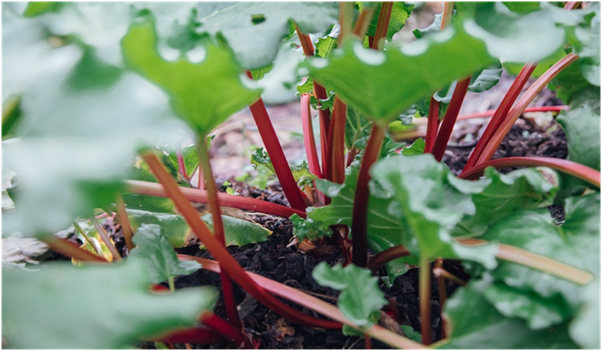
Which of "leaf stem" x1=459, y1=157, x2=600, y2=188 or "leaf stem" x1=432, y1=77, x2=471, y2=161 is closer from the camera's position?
"leaf stem" x1=459, y1=157, x2=600, y2=188

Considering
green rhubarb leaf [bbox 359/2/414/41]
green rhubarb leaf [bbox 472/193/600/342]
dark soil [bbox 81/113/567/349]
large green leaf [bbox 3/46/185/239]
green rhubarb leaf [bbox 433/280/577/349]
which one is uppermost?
large green leaf [bbox 3/46/185/239]

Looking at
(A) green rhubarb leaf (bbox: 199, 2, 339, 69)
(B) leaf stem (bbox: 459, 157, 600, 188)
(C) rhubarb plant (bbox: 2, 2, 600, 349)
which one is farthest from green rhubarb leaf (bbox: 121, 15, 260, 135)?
(B) leaf stem (bbox: 459, 157, 600, 188)

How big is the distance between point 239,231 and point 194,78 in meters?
0.44

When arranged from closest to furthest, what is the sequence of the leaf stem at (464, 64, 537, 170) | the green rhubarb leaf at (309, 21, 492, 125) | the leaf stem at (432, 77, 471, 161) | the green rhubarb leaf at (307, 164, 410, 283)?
1. the green rhubarb leaf at (309, 21, 492, 125)
2. the green rhubarb leaf at (307, 164, 410, 283)
3. the leaf stem at (432, 77, 471, 161)
4. the leaf stem at (464, 64, 537, 170)

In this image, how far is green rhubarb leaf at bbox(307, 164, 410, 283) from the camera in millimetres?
688

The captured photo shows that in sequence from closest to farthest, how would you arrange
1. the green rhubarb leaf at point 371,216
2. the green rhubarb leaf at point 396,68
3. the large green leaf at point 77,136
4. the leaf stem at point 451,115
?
1. the large green leaf at point 77,136
2. the green rhubarb leaf at point 396,68
3. the green rhubarb leaf at point 371,216
4. the leaf stem at point 451,115

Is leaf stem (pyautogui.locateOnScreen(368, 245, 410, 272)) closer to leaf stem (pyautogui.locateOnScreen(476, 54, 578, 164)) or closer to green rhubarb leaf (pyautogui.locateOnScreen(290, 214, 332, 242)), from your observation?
green rhubarb leaf (pyautogui.locateOnScreen(290, 214, 332, 242))

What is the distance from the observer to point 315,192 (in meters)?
1.02

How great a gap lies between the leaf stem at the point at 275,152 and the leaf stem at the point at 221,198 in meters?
0.04

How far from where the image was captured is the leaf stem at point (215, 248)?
1.83ft

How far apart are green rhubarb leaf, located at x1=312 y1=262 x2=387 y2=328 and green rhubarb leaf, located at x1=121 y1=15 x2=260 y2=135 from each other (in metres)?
0.22

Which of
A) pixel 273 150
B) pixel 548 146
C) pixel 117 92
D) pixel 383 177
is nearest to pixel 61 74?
pixel 117 92

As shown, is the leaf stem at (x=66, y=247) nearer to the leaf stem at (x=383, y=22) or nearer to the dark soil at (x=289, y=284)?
the dark soil at (x=289, y=284)

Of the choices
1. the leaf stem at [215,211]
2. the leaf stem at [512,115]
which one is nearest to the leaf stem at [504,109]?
the leaf stem at [512,115]
